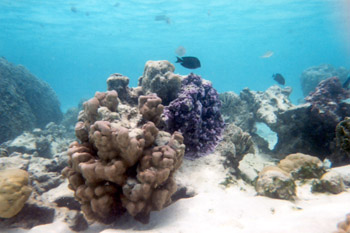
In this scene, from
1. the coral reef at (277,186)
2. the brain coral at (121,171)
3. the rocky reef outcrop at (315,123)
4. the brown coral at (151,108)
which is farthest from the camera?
the rocky reef outcrop at (315,123)

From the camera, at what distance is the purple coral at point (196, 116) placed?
415 centimetres

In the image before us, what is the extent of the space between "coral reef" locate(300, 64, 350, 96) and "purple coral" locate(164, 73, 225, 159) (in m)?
20.5

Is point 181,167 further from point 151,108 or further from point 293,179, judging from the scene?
point 293,179

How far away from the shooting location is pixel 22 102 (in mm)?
12531

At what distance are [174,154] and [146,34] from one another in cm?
5028

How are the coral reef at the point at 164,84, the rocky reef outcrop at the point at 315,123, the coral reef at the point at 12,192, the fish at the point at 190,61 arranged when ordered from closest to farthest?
the coral reef at the point at 12,192 < the coral reef at the point at 164,84 < the rocky reef outcrop at the point at 315,123 < the fish at the point at 190,61

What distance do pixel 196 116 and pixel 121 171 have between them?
198 cm

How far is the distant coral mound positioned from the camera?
11117mm

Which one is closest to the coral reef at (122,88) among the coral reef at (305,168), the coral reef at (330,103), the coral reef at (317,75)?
the coral reef at (305,168)

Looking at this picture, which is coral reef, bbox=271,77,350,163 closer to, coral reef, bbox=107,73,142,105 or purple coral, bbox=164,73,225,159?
purple coral, bbox=164,73,225,159

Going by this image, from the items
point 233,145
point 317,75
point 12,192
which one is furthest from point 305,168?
point 317,75

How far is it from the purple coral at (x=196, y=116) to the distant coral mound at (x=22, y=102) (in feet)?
35.3

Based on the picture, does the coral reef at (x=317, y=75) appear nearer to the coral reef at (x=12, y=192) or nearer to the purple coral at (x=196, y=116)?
the purple coral at (x=196, y=116)

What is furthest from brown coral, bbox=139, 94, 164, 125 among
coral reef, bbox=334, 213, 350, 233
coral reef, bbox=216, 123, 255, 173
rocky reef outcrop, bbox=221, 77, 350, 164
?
rocky reef outcrop, bbox=221, 77, 350, 164
